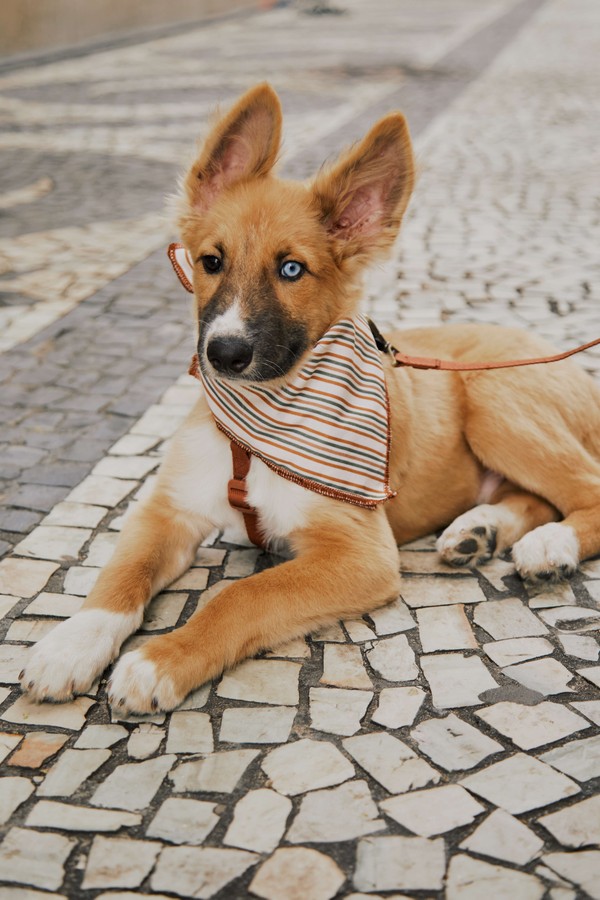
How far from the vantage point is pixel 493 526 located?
13.4ft

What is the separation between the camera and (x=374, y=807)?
2662 mm

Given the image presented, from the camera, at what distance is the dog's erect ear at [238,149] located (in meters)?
3.73

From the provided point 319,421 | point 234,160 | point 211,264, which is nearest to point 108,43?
point 234,160

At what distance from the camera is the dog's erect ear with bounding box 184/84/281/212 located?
3734 mm

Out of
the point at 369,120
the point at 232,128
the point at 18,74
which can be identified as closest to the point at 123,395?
the point at 232,128

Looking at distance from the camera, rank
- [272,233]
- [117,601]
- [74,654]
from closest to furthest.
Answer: [74,654]
[117,601]
[272,233]

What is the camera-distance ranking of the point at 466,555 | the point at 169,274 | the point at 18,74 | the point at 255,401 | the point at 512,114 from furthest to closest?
1. the point at 18,74
2. the point at 512,114
3. the point at 169,274
4. the point at 466,555
5. the point at 255,401

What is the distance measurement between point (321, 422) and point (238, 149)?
1.19 meters

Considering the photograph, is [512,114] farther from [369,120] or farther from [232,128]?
[232,128]

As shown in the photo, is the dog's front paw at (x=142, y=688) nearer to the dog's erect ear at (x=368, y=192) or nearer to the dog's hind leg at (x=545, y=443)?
the dog's hind leg at (x=545, y=443)

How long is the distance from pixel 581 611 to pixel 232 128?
94.2 inches

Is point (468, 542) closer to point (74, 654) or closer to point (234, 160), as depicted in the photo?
point (74, 654)

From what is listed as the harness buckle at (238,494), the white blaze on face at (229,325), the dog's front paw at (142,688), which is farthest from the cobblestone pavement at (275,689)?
the white blaze on face at (229,325)

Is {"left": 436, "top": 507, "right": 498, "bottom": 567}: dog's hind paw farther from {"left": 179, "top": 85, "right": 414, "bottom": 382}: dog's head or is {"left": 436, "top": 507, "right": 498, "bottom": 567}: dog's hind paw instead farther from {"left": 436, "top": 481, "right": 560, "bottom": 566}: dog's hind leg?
{"left": 179, "top": 85, "right": 414, "bottom": 382}: dog's head
